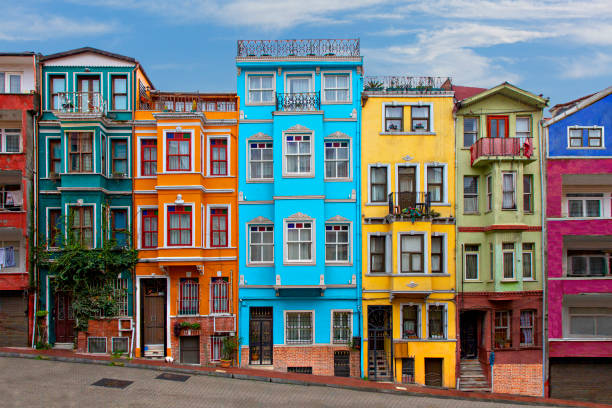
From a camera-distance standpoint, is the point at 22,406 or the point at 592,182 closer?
the point at 22,406

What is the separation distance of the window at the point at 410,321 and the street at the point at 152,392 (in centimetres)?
426

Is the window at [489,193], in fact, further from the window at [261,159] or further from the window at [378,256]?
the window at [261,159]

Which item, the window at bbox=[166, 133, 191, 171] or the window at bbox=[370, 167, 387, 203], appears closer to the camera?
the window at bbox=[166, 133, 191, 171]

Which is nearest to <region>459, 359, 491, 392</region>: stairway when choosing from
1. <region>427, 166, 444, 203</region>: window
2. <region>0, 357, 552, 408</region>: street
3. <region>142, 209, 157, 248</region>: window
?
<region>0, 357, 552, 408</region>: street

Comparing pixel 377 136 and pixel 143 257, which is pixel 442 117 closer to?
pixel 377 136

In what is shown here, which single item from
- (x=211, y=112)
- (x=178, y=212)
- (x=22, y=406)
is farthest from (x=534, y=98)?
(x=22, y=406)

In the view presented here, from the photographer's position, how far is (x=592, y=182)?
1044 inches

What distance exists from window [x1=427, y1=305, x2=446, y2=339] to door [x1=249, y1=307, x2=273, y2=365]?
7.65 m

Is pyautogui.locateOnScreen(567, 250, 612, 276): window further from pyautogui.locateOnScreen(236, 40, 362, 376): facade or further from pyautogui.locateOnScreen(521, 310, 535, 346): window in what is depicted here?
pyautogui.locateOnScreen(236, 40, 362, 376): facade

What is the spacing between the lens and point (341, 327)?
2538cm

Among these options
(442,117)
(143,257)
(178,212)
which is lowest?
(143,257)

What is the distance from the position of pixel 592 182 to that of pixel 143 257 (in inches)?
881

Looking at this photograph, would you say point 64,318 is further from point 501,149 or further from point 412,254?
point 501,149

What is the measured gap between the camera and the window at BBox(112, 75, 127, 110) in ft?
86.0
